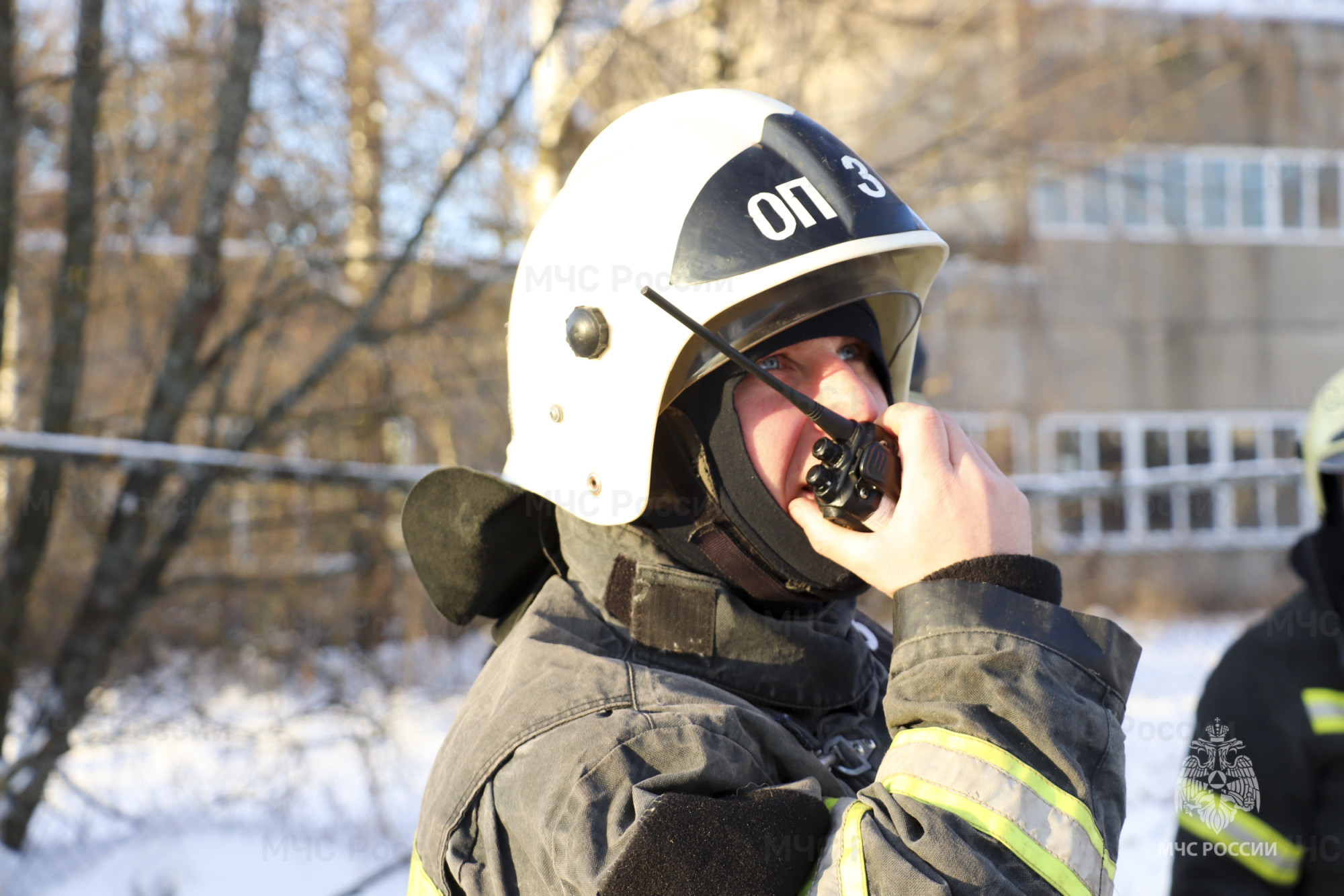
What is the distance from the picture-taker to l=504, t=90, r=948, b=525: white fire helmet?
60.1 inches

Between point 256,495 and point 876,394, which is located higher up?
point 876,394

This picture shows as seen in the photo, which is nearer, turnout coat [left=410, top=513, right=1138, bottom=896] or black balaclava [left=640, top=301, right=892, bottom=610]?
turnout coat [left=410, top=513, right=1138, bottom=896]

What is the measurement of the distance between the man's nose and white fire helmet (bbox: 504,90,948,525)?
103 mm

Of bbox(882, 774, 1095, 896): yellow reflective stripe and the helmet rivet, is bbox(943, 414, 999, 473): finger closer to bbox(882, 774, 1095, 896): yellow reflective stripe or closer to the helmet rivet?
bbox(882, 774, 1095, 896): yellow reflective stripe

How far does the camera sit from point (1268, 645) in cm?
249

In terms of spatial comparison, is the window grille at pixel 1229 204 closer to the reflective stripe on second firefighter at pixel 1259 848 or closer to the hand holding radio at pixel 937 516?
the reflective stripe on second firefighter at pixel 1259 848

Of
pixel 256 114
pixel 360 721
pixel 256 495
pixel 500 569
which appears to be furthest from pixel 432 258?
pixel 500 569

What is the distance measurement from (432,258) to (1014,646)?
202 inches

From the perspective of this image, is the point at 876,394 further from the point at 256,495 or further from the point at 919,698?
the point at 256,495

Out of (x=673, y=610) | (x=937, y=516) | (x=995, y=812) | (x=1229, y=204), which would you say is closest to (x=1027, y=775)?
(x=995, y=812)

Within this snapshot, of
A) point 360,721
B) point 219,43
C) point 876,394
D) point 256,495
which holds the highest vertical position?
point 219,43

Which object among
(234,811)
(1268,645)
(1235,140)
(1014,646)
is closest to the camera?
(1014,646)

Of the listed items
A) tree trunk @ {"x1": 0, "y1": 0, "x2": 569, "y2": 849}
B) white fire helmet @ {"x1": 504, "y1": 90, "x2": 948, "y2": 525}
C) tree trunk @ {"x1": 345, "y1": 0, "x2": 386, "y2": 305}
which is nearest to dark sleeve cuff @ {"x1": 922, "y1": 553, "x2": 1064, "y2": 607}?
white fire helmet @ {"x1": 504, "y1": 90, "x2": 948, "y2": 525}

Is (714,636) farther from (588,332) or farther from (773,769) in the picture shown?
(588,332)
